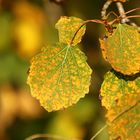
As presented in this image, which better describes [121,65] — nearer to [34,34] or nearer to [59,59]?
[59,59]

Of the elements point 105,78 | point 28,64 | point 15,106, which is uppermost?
point 105,78

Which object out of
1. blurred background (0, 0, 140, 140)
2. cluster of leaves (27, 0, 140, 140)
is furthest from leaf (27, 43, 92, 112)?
blurred background (0, 0, 140, 140)

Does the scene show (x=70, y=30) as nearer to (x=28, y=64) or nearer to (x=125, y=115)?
(x=125, y=115)

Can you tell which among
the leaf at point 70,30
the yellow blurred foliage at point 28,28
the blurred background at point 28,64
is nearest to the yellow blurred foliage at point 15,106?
the blurred background at point 28,64

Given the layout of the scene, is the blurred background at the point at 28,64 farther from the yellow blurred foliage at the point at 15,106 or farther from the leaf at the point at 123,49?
the leaf at the point at 123,49

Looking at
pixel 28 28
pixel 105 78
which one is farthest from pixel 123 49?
pixel 28 28

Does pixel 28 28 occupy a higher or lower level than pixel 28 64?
higher

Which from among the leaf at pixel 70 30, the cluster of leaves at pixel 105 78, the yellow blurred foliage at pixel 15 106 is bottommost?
the yellow blurred foliage at pixel 15 106
